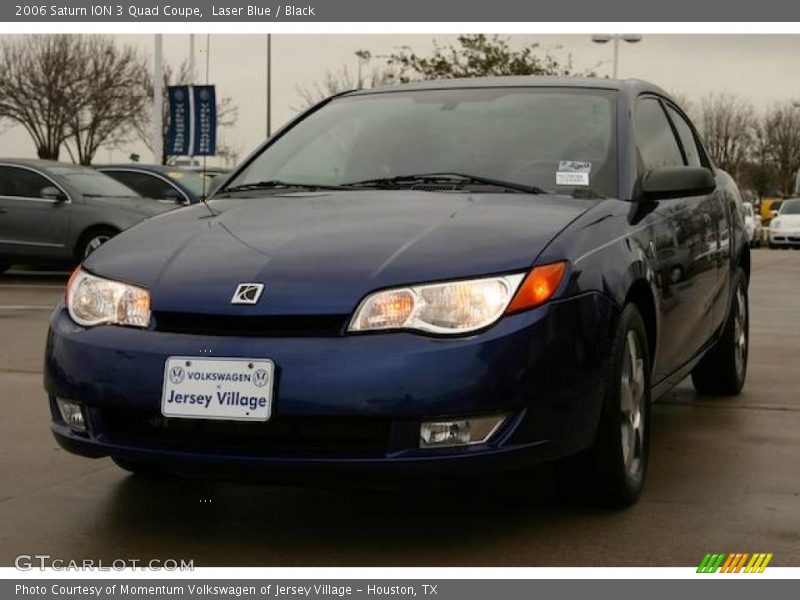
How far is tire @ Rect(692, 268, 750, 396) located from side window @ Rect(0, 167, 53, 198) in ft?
35.0

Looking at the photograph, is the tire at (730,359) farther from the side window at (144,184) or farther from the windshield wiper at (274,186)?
the side window at (144,184)

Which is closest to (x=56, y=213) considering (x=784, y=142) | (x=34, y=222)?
(x=34, y=222)

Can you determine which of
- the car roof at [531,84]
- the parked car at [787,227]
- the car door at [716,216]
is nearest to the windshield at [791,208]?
the parked car at [787,227]

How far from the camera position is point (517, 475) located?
4949 mm

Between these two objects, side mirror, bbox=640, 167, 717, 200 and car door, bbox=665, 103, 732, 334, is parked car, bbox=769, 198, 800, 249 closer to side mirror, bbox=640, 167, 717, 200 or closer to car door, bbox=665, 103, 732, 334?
car door, bbox=665, 103, 732, 334

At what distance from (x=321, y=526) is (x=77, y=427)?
2.65 ft

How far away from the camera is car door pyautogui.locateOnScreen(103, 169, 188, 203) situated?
17344 millimetres

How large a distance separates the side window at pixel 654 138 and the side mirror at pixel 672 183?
0.81 feet

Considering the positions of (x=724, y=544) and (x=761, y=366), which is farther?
(x=761, y=366)

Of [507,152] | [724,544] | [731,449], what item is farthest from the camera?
[731,449]

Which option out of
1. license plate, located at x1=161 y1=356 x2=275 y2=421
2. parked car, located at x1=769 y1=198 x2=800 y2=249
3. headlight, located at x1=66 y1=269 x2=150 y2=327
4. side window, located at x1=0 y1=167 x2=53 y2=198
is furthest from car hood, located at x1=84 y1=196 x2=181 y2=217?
→ parked car, located at x1=769 y1=198 x2=800 y2=249

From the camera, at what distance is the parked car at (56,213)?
15.6 metres
